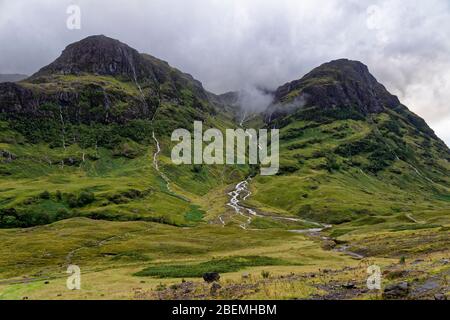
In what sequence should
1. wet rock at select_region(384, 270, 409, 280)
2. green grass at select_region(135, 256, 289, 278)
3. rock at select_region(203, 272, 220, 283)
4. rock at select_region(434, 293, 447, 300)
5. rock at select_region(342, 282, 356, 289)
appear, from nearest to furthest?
rock at select_region(434, 293, 447, 300) → rock at select_region(342, 282, 356, 289) → wet rock at select_region(384, 270, 409, 280) → rock at select_region(203, 272, 220, 283) → green grass at select_region(135, 256, 289, 278)

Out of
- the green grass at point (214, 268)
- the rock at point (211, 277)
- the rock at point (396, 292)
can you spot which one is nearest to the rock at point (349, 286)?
the rock at point (396, 292)

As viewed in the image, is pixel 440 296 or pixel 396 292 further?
pixel 396 292

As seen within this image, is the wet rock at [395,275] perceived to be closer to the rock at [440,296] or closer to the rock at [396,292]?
the rock at [396,292]

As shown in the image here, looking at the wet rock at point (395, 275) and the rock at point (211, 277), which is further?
the rock at point (211, 277)

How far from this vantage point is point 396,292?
37688 mm

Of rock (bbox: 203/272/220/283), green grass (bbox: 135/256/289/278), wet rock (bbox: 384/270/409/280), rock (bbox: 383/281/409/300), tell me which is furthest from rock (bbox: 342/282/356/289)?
green grass (bbox: 135/256/289/278)

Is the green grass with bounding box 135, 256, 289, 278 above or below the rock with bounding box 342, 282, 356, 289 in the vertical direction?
below

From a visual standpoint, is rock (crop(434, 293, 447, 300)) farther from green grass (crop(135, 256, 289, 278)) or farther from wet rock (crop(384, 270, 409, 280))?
green grass (crop(135, 256, 289, 278))

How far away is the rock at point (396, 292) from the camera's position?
37281 mm

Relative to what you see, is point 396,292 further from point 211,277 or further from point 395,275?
point 211,277

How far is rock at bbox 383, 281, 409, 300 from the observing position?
122ft

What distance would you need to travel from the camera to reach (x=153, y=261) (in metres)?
103

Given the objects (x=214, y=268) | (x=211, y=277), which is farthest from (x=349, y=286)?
(x=214, y=268)
